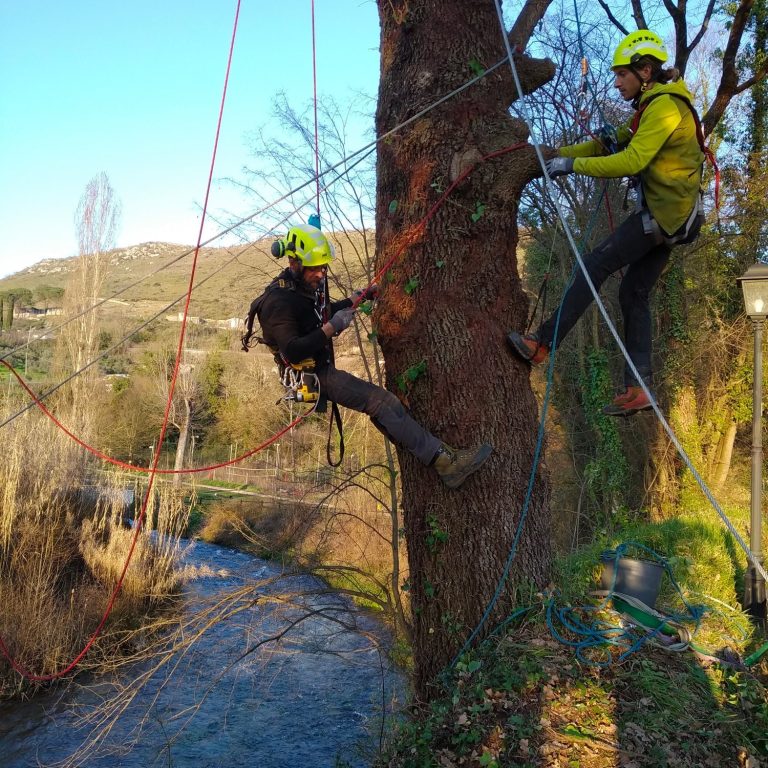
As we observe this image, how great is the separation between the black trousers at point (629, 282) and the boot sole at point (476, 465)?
718 millimetres

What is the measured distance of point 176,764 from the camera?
9.45 meters

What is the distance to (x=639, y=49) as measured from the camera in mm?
3799

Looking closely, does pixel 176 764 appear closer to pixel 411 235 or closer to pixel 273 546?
pixel 273 546

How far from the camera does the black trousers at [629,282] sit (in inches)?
156

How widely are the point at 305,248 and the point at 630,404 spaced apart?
219 cm

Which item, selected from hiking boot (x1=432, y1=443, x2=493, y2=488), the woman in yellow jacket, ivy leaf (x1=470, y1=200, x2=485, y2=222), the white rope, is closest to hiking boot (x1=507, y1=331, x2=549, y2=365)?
the woman in yellow jacket

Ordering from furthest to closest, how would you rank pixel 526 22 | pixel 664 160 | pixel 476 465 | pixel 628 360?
pixel 526 22 → pixel 476 465 → pixel 664 160 → pixel 628 360

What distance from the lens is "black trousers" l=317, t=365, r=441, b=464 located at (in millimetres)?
3914

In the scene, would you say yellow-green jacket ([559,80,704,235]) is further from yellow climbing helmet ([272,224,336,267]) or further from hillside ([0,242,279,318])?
hillside ([0,242,279,318])

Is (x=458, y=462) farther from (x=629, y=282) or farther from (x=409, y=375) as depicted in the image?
(x=629, y=282)

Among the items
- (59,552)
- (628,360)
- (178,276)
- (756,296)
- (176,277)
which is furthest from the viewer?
(176,277)

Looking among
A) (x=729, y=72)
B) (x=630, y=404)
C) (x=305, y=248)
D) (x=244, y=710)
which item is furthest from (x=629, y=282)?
(x=244, y=710)

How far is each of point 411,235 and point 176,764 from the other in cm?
860

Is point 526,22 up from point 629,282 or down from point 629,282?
up
